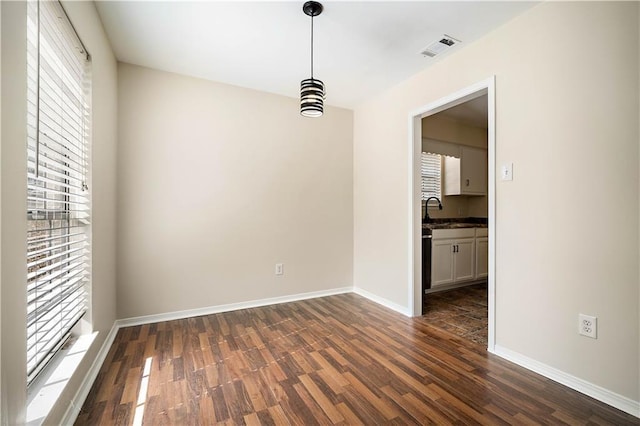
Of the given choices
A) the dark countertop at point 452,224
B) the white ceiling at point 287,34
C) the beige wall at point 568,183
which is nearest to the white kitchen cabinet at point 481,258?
the dark countertop at point 452,224

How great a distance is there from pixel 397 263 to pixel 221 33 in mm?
2784

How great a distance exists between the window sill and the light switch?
298 cm

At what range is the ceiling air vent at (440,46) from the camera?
2.45m

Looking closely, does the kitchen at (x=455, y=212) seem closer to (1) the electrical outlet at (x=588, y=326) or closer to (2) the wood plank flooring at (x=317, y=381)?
(2) the wood plank flooring at (x=317, y=381)

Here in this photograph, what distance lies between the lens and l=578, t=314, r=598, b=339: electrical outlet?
5.83ft

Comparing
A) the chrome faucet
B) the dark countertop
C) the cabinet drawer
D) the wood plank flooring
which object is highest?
the chrome faucet

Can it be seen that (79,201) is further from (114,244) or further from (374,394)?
(374,394)

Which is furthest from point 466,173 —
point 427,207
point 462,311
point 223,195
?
point 223,195

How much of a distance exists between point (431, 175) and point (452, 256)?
1343 millimetres

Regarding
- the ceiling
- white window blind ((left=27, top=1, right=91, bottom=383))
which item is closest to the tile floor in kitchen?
the ceiling

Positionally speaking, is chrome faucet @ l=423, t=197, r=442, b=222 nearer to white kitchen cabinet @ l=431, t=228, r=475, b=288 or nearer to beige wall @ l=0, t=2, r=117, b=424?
white kitchen cabinet @ l=431, t=228, r=475, b=288

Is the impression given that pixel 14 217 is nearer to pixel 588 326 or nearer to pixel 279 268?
pixel 279 268

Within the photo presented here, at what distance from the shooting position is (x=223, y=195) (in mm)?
3285

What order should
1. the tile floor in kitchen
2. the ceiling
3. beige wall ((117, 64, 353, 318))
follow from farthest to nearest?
1. the ceiling
2. beige wall ((117, 64, 353, 318))
3. the tile floor in kitchen
